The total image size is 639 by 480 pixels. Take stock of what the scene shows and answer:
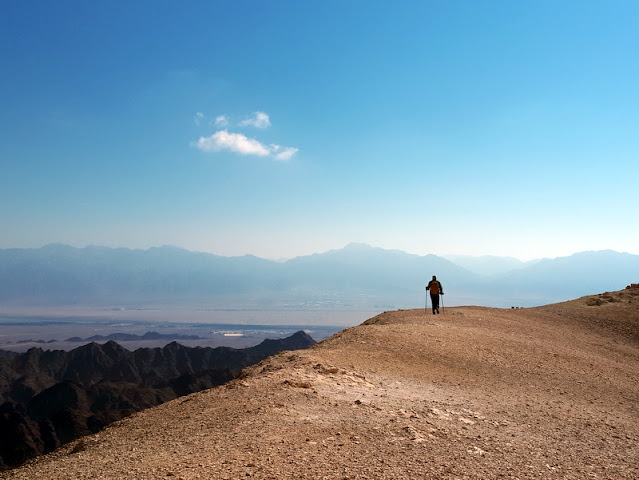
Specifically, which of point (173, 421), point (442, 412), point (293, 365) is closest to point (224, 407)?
point (173, 421)

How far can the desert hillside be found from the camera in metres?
7.43

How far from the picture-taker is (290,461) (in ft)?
23.9

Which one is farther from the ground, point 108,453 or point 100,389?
point 108,453

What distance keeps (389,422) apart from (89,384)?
357ft

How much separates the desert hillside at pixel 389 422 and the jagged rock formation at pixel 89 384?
52.7m

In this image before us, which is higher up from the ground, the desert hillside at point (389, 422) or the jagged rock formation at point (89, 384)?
the desert hillside at point (389, 422)

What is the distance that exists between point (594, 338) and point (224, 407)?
2353cm

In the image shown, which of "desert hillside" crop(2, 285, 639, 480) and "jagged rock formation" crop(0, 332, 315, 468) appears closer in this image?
"desert hillside" crop(2, 285, 639, 480)

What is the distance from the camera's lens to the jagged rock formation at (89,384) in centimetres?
5662

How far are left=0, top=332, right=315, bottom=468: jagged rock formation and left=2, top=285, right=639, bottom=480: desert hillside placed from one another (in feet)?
173

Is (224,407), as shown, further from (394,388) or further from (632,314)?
(632,314)

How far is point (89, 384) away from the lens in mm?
98750

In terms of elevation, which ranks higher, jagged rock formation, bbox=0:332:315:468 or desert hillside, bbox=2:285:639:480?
desert hillside, bbox=2:285:639:480

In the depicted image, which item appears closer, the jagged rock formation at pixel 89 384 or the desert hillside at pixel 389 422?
the desert hillside at pixel 389 422
